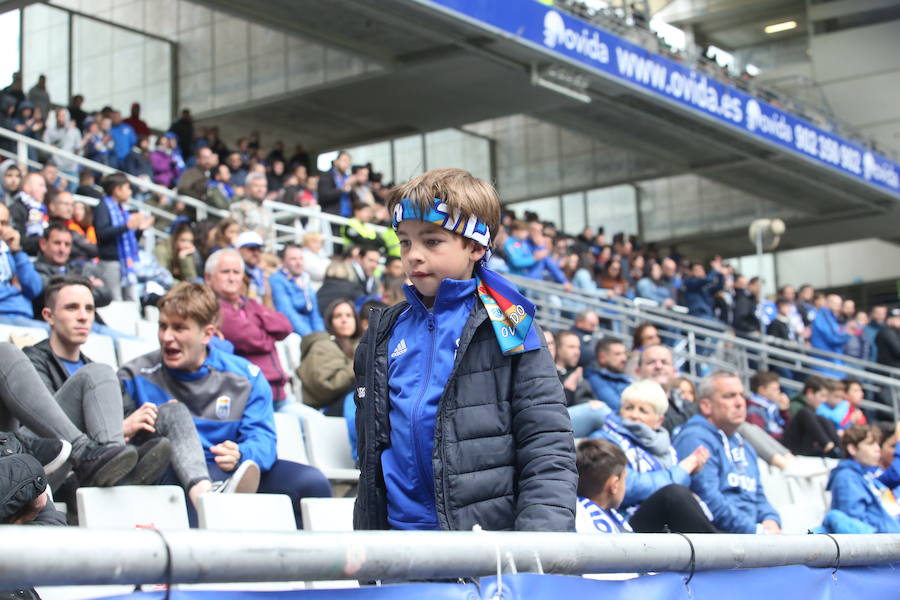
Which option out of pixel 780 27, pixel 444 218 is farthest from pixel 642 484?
pixel 780 27

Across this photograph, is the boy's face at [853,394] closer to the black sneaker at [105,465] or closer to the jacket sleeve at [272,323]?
the jacket sleeve at [272,323]

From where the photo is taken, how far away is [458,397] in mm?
2197

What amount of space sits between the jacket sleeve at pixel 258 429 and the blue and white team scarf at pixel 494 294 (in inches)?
95.2

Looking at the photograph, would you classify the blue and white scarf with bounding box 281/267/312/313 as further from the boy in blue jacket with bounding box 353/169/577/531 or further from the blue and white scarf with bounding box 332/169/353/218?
the boy in blue jacket with bounding box 353/169/577/531

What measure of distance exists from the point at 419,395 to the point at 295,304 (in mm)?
5918

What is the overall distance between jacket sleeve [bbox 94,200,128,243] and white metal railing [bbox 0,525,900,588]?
22.7 ft

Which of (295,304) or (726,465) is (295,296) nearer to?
(295,304)

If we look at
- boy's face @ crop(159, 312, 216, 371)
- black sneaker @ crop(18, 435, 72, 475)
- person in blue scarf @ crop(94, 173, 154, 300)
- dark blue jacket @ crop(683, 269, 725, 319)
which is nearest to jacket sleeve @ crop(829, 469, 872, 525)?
boy's face @ crop(159, 312, 216, 371)

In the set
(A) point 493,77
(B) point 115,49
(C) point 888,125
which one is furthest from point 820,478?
(C) point 888,125

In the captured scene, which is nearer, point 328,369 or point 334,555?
point 334,555

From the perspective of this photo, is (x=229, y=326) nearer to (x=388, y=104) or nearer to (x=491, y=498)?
(x=491, y=498)

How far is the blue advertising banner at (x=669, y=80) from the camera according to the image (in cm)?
1371

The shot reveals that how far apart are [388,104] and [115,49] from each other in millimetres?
4359

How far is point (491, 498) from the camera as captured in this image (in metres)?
2.18
